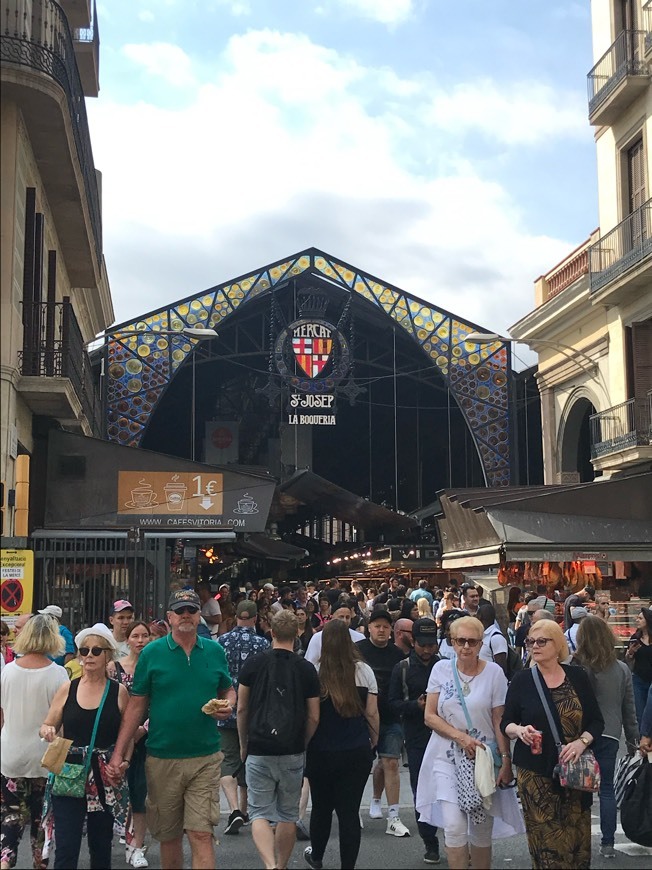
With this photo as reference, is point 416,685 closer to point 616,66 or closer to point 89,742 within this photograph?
point 89,742

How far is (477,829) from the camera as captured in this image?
263 inches

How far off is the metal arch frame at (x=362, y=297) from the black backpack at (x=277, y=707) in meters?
24.7

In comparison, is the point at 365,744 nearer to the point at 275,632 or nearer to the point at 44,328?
the point at 275,632

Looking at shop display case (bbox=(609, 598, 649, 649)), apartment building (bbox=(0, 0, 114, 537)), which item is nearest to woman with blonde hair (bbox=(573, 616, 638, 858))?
apartment building (bbox=(0, 0, 114, 537))

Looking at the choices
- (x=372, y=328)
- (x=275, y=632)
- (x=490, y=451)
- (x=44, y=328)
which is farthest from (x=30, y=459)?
(x=372, y=328)

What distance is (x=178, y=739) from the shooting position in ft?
21.9

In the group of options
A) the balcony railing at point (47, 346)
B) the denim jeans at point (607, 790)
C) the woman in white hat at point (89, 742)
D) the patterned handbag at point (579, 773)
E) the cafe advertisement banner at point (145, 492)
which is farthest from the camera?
the cafe advertisement banner at point (145, 492)

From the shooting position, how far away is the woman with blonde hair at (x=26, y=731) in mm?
7223

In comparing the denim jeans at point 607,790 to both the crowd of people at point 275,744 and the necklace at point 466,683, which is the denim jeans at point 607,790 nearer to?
the crowd of people at point 275,744

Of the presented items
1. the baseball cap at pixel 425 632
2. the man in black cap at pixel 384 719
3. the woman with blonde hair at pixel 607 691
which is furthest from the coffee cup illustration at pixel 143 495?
the woman with blonde hair at pixel 607 691

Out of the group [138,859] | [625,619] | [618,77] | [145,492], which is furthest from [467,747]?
[618,77]

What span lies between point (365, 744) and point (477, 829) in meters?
1.06

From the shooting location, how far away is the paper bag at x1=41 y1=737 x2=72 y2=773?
6.54m

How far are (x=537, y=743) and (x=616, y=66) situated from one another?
22.8 m
